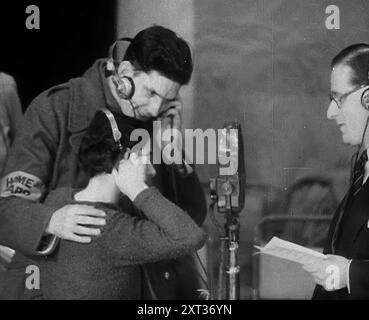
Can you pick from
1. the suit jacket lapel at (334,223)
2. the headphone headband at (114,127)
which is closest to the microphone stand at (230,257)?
the suit jacket lapel at (334,223)

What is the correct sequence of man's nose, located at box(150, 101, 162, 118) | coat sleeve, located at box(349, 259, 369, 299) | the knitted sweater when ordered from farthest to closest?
man's nose, located at box(150, 101, 162, 118)
coat sleeve, located at box(349, 259, 369, 299)
the knitted sweater

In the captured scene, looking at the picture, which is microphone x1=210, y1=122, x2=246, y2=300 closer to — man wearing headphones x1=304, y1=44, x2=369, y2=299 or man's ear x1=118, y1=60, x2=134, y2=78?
man wearing headphones x1=304, y1=44, x2=369, y2=299

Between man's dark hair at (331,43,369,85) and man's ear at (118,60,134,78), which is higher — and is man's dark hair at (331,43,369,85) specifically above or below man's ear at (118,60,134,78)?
above

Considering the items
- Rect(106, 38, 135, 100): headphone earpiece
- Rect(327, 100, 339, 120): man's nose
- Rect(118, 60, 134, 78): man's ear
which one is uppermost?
Rect(118, 60, 134, 78): man's ear

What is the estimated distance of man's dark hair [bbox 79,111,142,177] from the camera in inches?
84.5

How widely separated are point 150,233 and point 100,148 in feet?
1.14

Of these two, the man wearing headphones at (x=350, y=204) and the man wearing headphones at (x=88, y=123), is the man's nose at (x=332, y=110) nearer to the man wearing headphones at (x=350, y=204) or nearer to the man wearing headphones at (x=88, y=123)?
the man wearing headphones at (x=350, y=204)

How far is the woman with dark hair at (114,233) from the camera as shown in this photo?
211 cm

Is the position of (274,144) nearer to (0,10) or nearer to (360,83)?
(360,83)

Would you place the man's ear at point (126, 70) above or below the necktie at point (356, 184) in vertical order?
above

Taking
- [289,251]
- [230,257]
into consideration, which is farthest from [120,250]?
[289,251]

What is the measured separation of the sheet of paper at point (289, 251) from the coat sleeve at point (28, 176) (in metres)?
0.87

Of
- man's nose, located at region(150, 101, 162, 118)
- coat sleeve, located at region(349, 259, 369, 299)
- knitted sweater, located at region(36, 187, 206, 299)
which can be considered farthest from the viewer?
man's nose, located at region(150, 101, 162, 118)

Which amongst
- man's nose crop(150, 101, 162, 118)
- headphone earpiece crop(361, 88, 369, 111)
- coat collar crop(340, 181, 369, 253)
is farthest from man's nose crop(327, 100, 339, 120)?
man's nose crop(150, 101, 162, 118)
